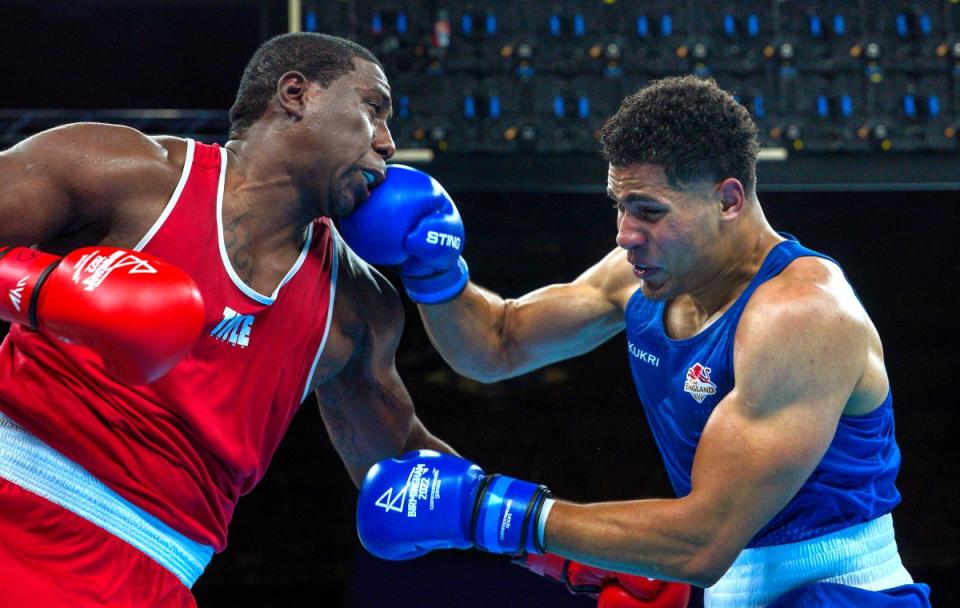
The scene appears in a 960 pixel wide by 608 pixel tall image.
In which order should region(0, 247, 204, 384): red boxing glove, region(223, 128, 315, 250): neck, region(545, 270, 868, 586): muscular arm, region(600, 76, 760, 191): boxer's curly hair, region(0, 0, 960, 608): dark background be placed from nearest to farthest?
region(0, 247, 204, 384): red boxing glove → region(545, 270, 868, 586): muscular arm → region(600, 76, 760, 191): boxer's curly hair → region(223, 128, 315, 250): neck → region(0, 0, 960, 608): dark background

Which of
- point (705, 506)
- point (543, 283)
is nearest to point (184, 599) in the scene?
point (705, 506)

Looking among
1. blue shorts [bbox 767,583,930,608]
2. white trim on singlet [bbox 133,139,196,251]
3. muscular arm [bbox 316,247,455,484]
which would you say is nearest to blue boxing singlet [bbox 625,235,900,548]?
blue shorts [bbox 767,583,930,608]

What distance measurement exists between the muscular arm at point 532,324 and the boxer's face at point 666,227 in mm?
486

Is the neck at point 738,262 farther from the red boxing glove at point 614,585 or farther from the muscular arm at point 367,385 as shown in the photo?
the muscular arm at point 367,385

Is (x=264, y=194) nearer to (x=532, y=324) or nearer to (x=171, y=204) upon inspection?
(x=171, y=204)

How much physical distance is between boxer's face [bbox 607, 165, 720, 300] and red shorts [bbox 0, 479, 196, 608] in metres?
1.29

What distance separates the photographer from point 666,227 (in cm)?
245

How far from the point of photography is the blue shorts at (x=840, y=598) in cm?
228

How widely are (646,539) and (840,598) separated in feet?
1.48

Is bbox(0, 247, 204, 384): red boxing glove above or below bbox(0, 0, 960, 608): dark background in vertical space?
above

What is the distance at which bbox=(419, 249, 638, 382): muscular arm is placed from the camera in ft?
9.91

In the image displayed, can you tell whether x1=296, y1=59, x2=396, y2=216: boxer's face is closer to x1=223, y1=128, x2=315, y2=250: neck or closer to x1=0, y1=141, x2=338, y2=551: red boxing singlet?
x1=223, y1=128, x2=315, y2=250: neck

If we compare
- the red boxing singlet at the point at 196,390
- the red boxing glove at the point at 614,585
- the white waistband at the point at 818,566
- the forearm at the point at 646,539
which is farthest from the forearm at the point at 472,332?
the white waistband at the point at 818,566

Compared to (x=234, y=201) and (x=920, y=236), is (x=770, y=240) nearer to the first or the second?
(x=234, y=201)
